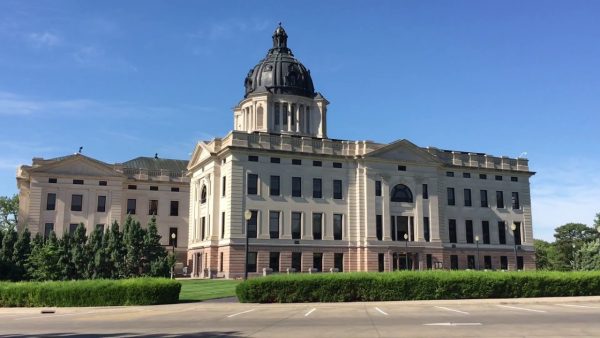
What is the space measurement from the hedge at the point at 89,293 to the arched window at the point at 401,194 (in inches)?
1678

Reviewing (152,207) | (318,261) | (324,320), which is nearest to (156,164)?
(152,207)

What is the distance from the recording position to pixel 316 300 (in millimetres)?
31062

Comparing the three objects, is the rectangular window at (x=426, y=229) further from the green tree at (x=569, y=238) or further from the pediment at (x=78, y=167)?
the green tree at (x=569, y=238)

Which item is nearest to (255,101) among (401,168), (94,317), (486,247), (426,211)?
(401,168)

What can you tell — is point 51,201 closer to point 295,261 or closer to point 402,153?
point 295,261

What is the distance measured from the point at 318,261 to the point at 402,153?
57.2ft

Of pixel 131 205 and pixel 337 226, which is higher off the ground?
pixel 131 205

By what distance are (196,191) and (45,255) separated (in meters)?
32.1

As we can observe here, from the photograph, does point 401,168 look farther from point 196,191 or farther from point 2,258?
point 2,258

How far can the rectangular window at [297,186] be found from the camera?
66.3 m

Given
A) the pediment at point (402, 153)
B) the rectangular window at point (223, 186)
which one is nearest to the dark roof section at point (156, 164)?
the rectangular window at point (223, 186)

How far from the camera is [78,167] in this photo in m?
79.4

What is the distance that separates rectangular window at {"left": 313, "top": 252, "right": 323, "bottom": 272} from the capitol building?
Result: 12 centimetres

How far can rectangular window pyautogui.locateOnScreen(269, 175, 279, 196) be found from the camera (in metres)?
65.2
